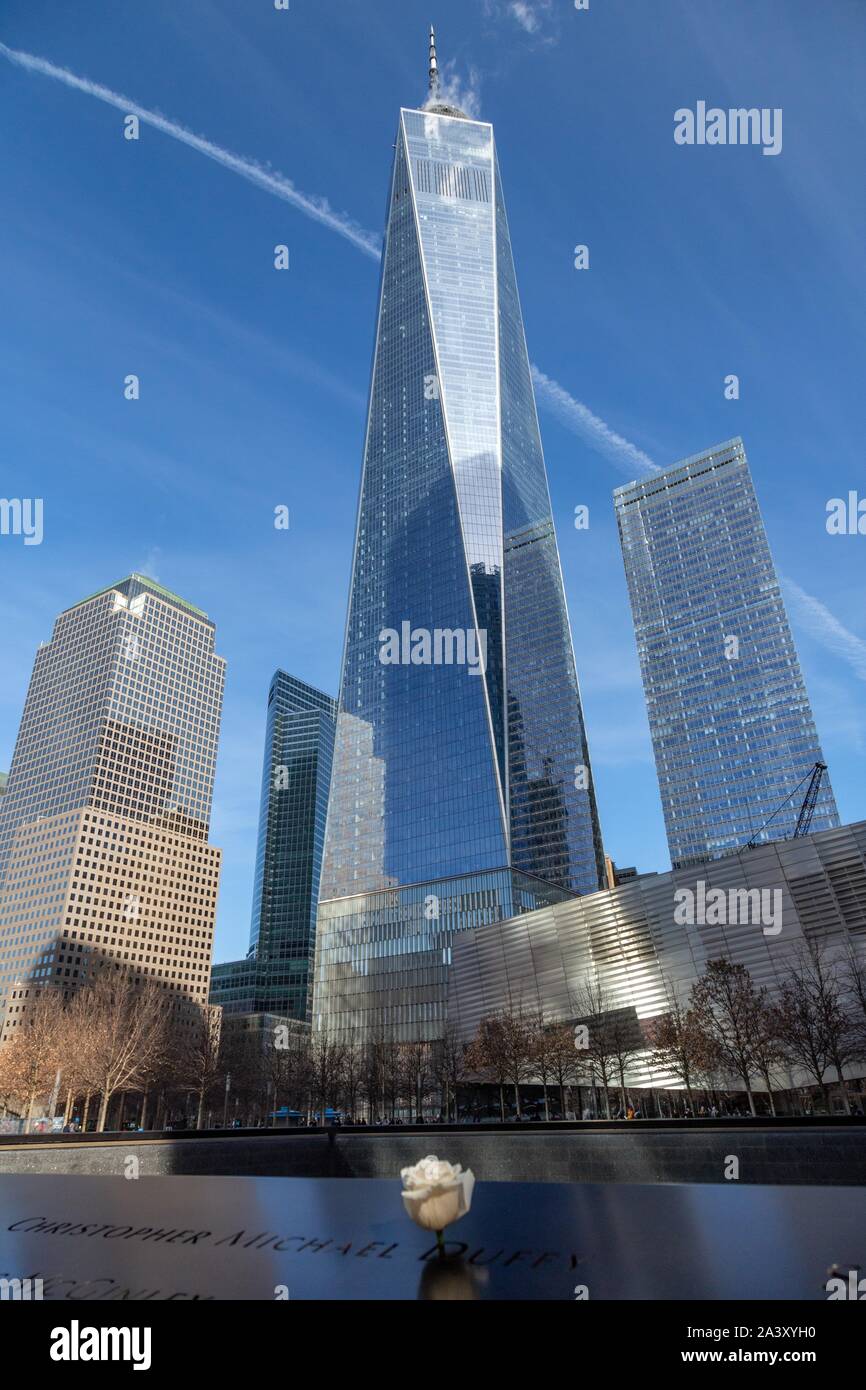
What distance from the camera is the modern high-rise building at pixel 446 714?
15225 cm

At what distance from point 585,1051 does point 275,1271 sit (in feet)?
248

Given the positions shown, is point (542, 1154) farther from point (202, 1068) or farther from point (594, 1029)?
point (202, 1068)

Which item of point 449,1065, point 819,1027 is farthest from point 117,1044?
point 819,1027

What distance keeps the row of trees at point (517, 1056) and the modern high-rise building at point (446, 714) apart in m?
31.5

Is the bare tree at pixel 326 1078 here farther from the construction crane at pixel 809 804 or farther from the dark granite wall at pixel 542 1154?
the construction crane at pixel 809 804

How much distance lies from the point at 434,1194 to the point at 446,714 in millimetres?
159384

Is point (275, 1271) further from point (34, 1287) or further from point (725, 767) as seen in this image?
point (725, 767)

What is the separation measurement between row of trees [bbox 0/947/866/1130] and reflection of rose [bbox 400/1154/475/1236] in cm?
4887

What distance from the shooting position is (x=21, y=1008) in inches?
7510

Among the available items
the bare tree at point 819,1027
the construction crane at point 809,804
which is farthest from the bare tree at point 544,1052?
the construction crane at point 809,804

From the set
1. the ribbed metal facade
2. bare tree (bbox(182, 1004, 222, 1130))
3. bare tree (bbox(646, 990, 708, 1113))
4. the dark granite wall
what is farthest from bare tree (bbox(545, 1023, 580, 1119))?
bare tree (bbox(182, 1004, 222, 1130))

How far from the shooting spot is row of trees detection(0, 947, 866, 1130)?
185 feet

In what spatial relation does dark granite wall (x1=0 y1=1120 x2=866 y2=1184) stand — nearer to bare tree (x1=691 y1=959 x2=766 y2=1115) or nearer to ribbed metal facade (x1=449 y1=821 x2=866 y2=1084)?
bare tree (x1=691 y1=959 x2=766 y2=1115)
